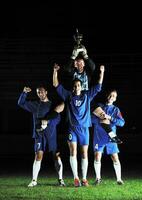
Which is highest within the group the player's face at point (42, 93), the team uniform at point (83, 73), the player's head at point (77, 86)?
the team uniform at point (83, 73)

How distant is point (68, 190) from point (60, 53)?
1046 cm

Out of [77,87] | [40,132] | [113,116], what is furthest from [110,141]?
[40,132]

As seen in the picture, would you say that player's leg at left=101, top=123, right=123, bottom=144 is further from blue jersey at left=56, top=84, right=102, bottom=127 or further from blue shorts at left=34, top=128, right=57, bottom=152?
blue shorts at left=34, top=128, right=57, bottom=152

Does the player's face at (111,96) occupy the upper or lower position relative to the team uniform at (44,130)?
upper

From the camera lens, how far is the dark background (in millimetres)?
18516

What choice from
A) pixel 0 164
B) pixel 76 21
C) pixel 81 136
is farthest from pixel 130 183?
pixel 76 21

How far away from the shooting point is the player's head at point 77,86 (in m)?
11.7

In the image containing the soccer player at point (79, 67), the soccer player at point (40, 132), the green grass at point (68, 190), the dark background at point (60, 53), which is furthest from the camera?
the dark background at point (60, 53)

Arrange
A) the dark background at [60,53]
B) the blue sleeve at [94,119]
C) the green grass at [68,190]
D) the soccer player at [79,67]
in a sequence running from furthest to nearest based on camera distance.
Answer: the dark background at [60,53] → the blue sleeve at [94,119] → the soccer player at [79,67] → the green grass at [68,190]

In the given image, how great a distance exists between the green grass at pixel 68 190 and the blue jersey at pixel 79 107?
1.16m

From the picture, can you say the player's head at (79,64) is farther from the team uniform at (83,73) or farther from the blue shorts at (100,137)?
the blue shorts at (100,137)

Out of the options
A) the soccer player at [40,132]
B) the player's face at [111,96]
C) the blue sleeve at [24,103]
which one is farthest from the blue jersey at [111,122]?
the blue sleeve at [24,103]

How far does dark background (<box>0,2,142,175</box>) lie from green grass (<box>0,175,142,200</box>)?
464 cm

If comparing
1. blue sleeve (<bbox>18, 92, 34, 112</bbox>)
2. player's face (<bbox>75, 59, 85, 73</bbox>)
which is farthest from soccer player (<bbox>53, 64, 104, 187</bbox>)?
blue sleeve (<bbox>18, 92, 34, 112</bbox>)
